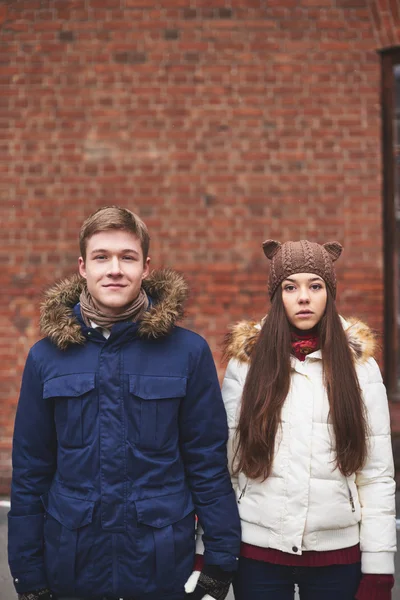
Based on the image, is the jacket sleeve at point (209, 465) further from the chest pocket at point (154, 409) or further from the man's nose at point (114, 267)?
the man's nose at point (114, 267)

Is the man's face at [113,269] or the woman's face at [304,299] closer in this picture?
Answer: the man's face at [113,269]

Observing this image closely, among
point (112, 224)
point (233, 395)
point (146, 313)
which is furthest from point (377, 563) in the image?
point (112, 224)

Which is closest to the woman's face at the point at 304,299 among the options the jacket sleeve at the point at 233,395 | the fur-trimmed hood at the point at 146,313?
the jacket sleeve at the point at 233,395

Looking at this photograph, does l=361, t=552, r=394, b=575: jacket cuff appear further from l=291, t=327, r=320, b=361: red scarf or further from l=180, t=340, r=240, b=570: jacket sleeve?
l=291, t=327, r=320, b=361: red scarf

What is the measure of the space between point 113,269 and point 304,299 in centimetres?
73

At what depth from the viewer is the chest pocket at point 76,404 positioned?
96.8 inches

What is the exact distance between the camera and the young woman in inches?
99.3

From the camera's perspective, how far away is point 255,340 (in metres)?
2.77

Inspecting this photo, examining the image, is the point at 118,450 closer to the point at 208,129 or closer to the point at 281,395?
A: the point at 281,395

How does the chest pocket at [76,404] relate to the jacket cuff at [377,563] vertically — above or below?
above

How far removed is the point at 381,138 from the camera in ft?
17.8

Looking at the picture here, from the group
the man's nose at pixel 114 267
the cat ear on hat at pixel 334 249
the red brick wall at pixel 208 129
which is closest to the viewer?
the man's nose at pixel 114 267

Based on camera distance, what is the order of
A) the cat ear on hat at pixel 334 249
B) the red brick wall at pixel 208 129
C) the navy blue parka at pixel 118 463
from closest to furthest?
the navy blue parka at pixel 118 463 < the cat ear on hat at pixel 334 249 < the red brick wall at pixel 208 129

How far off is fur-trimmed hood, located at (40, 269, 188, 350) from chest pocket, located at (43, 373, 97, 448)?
5.6 inches
